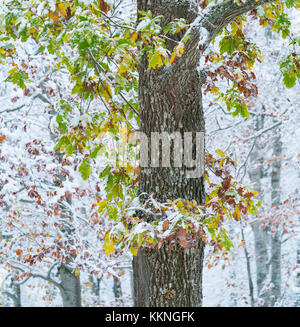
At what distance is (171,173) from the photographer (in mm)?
3314

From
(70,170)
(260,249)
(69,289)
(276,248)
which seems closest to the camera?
(70,170)

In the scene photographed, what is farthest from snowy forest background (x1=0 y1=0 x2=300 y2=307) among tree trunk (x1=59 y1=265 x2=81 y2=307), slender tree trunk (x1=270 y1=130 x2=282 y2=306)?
tree trunk (x1=59 y1=265 x2=81 y2=307)

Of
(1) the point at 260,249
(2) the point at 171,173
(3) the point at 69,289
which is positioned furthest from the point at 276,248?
(2) the point at 171,173

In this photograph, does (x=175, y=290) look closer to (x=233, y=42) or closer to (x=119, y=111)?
(x=119, y=111)

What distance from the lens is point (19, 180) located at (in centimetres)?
809

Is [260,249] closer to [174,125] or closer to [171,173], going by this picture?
[171,173]

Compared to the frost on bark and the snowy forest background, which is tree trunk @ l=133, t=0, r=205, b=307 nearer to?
the frost on bark

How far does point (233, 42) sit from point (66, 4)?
1800 mm

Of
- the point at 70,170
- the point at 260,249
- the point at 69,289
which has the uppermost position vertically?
the point at 70,170

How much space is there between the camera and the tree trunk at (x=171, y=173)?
3268mm

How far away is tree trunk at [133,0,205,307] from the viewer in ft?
10.7

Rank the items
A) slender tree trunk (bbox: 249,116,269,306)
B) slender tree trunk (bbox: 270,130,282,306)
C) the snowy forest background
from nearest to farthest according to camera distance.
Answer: the snowy forest background < slender tree trunk (bbox: 270,130,282,306) < slender tree trunk (bbox: 249,116,269,306)

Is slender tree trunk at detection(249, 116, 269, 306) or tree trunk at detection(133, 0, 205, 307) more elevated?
tree trunk at detection(133, 0, 205, 307)
